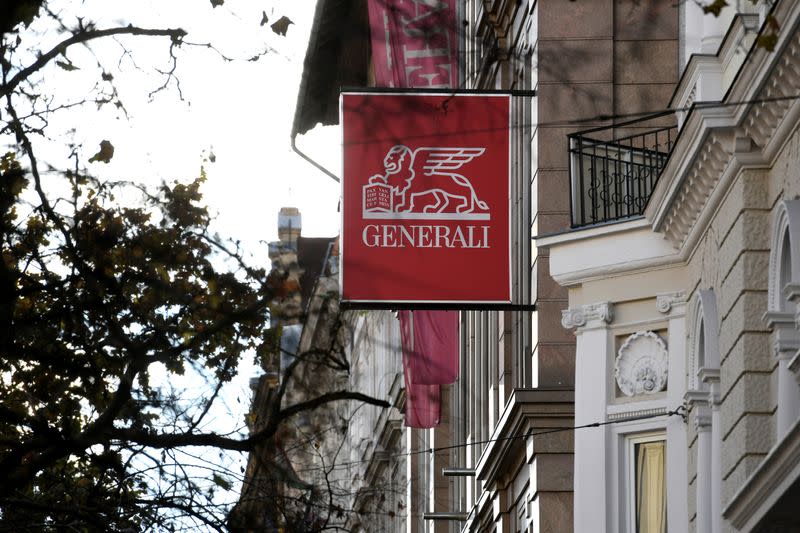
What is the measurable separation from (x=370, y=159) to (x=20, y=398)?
8218mm

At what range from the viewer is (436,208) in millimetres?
22500

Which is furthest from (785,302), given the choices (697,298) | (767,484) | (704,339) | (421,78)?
(421,78)

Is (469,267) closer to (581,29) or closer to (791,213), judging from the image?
(581,29)

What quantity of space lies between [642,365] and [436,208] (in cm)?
324

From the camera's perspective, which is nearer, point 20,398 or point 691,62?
point 20,398

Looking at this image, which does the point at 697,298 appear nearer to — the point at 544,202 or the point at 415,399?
the point at 544,202

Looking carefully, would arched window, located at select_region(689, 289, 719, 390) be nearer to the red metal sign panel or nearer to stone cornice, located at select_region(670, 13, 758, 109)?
stone cornice, located at select_region(670, 13, 758, 109)

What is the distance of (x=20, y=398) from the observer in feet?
48.9

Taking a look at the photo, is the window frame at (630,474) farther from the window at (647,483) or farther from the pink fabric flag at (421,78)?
the pink fabric flag at (421,78)

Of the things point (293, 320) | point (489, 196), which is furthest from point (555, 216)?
point (293, 320)

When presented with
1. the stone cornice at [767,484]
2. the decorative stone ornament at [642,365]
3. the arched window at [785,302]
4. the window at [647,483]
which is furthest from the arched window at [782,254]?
the window at [647,483]

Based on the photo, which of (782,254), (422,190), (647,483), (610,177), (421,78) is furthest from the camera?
(421,78)

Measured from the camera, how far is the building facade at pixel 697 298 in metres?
16.1

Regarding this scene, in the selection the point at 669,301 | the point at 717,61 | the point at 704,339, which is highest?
the point at 717,61
